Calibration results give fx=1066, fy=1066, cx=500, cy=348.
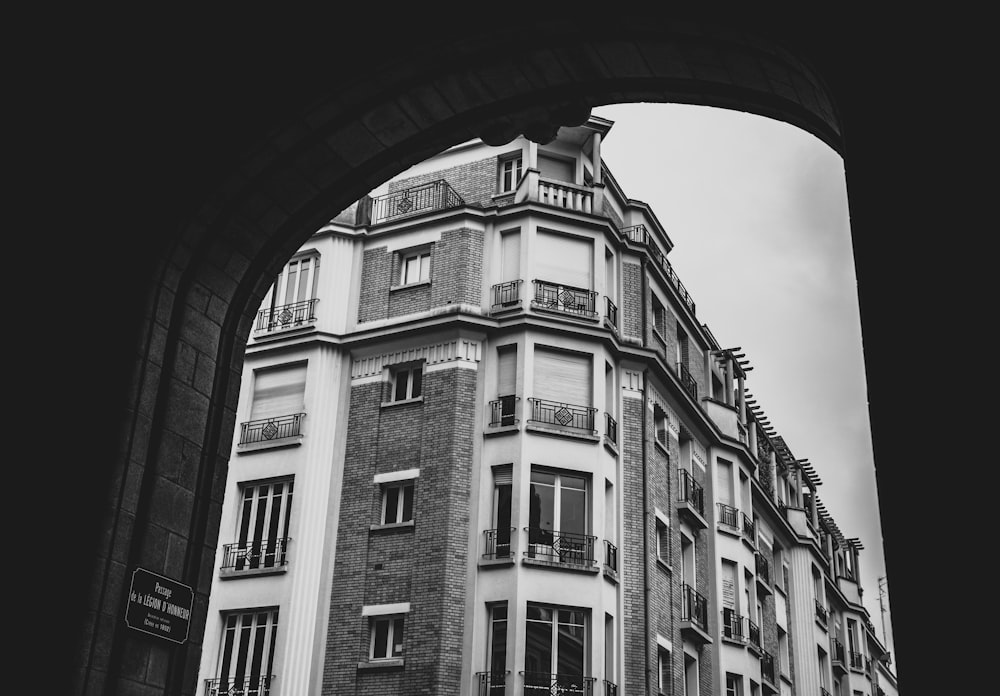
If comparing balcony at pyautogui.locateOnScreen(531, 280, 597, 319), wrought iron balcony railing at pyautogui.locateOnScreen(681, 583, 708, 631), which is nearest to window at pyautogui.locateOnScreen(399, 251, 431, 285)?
balcony at pyautogui.locateOnScreen(531, 280, 597, 319)

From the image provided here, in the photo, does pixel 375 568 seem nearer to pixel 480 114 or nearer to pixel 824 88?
pixel 480 114

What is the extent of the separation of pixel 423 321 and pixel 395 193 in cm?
468

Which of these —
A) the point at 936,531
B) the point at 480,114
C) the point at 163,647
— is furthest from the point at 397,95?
the point at 936,531

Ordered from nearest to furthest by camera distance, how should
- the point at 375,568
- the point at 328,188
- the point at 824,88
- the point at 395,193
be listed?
the point at 824,88, the point at 328,188, the point at 375,568, the point at 395,193

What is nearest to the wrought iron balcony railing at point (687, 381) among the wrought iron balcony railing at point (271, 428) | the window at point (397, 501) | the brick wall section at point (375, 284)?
the brick wall section at point (375, 284)

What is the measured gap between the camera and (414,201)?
27.6m

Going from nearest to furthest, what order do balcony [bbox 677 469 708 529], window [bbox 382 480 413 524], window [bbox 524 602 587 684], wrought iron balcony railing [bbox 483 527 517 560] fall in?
window [bbox 524 602 587 684], wrought iron balcony railing [bbox 483 527 517 560], window [bbox 382 480 413 524], balcony [bbox 677 469 708 529]

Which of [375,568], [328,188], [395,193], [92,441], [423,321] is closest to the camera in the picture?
[92,441]

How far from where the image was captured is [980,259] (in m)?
3.66

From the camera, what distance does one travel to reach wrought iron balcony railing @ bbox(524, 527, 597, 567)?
22.5 m

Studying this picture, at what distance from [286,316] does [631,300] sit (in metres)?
8.68

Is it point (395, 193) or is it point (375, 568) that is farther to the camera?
point (395, 193)

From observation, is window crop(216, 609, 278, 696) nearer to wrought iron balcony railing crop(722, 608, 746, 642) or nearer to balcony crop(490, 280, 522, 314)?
balcony crop(490, 280, 522, 314)

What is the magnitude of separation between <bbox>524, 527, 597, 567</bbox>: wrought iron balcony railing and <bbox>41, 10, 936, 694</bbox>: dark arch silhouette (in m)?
16.5
